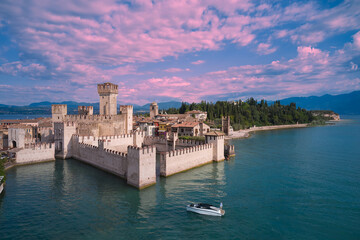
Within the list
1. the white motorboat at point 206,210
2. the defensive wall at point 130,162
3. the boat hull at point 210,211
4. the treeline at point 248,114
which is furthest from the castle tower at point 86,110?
the treeline at point 248,114

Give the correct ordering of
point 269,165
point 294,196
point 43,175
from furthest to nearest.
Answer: point 269,165, point 43,175, point 294,196

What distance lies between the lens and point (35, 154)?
26.7 meters

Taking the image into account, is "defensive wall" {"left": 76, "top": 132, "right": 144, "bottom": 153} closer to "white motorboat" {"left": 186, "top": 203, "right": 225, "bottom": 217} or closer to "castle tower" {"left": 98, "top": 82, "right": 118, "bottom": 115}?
"castle tower" {"left": 98, "top": 82, "right": 118, "bottom": 115}

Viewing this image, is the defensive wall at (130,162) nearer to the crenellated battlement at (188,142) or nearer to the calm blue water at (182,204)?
the calm blue water at (182,204)

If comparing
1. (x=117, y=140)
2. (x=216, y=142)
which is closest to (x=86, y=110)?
(x=117, y=140)

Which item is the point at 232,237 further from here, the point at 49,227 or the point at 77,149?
the point at 77,149

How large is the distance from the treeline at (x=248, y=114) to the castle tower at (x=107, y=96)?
40170mm

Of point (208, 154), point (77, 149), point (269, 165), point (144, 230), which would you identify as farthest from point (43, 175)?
point (269, 165)

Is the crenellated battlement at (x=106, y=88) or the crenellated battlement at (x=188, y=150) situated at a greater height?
the crenellated battlement at (x=106, y=88)

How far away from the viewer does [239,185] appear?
1962cm

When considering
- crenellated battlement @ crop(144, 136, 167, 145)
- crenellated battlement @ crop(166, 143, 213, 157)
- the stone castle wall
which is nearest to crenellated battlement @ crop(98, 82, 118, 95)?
crenellated battlement @ crop(144, 136, 167, 145)

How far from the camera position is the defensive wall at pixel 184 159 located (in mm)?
21359

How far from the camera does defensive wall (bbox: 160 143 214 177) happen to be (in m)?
21.4

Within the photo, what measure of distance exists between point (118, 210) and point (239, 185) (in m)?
10.8
